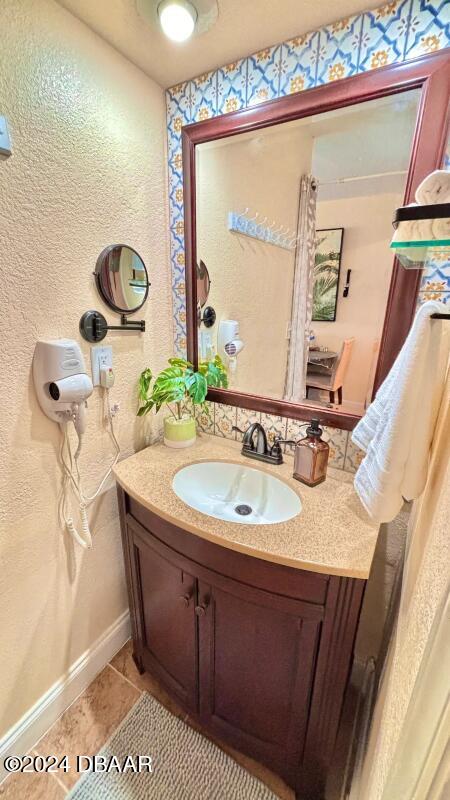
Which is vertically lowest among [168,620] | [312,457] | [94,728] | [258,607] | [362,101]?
[94,728]

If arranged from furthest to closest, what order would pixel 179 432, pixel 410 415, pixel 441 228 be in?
pixel 179 432
pixel 410 415
pixel 441 228

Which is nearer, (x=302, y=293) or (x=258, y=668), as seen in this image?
(x=258, y=668)

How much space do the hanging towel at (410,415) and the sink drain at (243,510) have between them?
0.46 metres

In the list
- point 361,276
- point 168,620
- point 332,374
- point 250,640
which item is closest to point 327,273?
point 361,276

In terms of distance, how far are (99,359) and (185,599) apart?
0.79m

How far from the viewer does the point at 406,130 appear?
34.1 inches

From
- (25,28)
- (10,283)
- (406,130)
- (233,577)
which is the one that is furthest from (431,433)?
(25,28)

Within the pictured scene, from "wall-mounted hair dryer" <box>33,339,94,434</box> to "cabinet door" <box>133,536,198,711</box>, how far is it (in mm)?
503

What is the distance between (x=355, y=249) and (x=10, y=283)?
0.96m

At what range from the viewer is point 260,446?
1212 millimetres

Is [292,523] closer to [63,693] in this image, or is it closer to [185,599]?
[185,599]

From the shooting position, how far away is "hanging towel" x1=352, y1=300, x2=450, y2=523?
2.11 feet

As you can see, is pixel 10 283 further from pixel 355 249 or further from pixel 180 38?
pixel 355 249

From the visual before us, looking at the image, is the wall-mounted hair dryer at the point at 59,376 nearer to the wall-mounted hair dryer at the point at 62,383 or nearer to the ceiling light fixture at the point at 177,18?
the wall-mounted hair dryer at the point at 62,383
